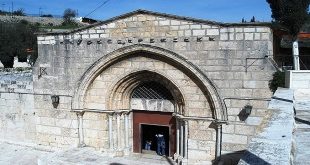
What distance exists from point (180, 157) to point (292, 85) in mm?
4271

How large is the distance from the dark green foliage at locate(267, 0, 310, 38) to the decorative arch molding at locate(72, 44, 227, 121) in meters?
11.7

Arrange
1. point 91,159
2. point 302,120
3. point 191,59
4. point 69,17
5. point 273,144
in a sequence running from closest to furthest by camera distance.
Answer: point 273,144
point 302,120
point 191,59
point 91,159
point 69,17

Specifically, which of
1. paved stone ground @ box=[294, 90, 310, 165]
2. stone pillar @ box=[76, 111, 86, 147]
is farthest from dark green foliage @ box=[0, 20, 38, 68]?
paved stone ground @ box=[294, 90, 310, 165]

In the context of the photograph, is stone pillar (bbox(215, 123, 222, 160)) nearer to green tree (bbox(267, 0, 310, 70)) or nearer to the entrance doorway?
the entrance doorway

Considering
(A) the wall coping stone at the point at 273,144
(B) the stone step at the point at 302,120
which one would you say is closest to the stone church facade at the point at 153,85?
(B) the stone step at the point at 302,120

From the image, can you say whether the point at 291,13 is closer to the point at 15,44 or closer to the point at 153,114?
the point at 153,114

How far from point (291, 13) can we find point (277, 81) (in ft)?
41.3

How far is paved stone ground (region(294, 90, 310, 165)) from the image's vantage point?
3.65 meters

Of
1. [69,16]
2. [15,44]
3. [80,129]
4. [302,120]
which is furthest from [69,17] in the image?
[302,120]

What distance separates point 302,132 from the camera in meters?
4.70

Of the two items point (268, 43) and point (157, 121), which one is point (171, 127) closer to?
point (157, 121)

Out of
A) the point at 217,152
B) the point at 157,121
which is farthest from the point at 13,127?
the point at 217,152

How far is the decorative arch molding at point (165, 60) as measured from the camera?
1001cm

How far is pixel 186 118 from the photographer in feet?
34.6
